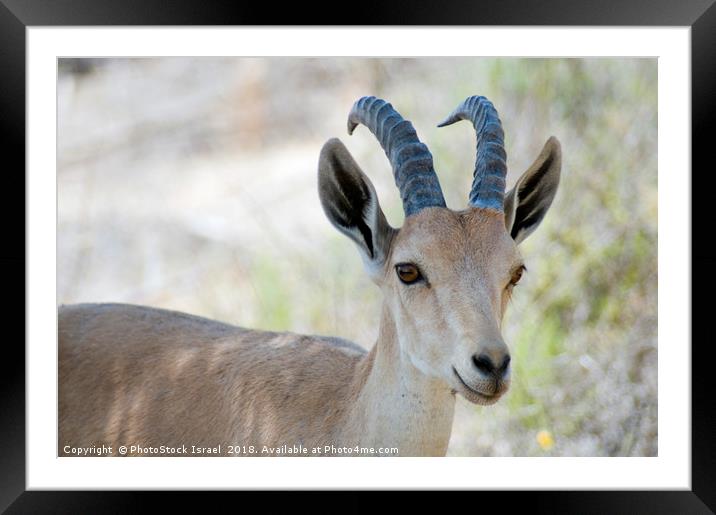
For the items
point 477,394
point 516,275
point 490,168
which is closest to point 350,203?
point 490,168

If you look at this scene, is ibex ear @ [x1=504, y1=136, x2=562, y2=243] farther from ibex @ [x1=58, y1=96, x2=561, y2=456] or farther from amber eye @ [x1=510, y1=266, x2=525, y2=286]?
amber eye @ [x1=510, y1=266, x2=525, y2=286]

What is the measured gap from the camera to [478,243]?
5.71 m

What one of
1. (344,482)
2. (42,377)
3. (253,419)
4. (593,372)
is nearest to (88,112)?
(42,377)

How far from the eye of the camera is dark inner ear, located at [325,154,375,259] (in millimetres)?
5965

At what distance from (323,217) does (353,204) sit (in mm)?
4512

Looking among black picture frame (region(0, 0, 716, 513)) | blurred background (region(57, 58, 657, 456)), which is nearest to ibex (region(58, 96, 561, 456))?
black picture frame (region(0, 0, 716, 513))

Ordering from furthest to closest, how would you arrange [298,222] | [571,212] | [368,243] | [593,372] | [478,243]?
[298,222] → [571,212] → [593,372] → [368,243] → [478,243]

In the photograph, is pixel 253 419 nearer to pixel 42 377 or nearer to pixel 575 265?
pixel 42 377

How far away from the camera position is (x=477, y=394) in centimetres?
520

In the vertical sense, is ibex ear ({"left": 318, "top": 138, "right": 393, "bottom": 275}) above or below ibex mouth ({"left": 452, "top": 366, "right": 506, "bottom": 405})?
above

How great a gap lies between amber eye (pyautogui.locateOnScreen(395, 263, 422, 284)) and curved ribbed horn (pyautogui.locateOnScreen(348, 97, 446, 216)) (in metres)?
0.40

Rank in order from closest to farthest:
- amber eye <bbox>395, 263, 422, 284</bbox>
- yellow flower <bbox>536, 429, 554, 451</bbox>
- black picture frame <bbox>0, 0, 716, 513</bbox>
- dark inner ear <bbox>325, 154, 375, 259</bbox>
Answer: amber eye <bbox>395, 263, 422, 284</bbox> < dark inner ear <bbox>325, 154, 375, 259</bbox> < black picture frame <bbox>0, 0, 716, 513</bbox> < yellow flower <bbox>536, 429, 554, 451</bbox>

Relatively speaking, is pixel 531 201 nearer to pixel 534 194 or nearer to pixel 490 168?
pixel 534 194

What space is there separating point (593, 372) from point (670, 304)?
2617mm
